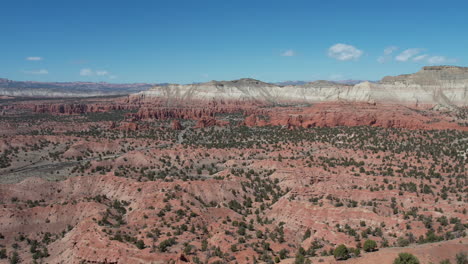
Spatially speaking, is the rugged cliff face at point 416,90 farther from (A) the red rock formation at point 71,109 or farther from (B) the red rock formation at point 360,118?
(B) the red rock formation at point 360,118

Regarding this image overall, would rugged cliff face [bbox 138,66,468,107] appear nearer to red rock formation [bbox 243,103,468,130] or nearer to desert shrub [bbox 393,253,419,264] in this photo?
red rock formation [bbox 243,103,468,130]

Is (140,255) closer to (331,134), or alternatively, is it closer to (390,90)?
(331,134)

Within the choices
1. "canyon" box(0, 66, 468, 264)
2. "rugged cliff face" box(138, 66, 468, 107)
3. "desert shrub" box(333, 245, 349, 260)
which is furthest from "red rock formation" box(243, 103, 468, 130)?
"desert shrub" box(333, 245, 349, 260)

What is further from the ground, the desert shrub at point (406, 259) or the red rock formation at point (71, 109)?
the red rock formation at point (71, 109)

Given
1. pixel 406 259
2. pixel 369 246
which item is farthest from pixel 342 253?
pixel 406 259

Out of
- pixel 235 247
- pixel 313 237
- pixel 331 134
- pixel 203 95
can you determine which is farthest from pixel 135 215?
pixel 203 95

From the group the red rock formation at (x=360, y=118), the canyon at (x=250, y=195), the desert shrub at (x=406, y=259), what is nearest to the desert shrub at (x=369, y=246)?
the canyon at (x=250, y=195)

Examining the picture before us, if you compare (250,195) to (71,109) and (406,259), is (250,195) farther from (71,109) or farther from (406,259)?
(71,109)

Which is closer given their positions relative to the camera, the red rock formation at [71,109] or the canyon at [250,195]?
the canyon at [250,195]

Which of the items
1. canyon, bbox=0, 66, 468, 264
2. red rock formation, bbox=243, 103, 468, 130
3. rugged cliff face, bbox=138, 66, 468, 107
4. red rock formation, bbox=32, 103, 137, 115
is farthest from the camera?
red rock formation, bbox=32, 103, 137, 115

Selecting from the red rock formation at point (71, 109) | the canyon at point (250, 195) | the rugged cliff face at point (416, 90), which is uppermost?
the rugged cliff face at point (416, 90)

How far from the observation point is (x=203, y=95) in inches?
7195

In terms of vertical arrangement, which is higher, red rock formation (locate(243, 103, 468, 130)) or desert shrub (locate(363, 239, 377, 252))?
red rock formation (locate(243, 103, 468, 130))

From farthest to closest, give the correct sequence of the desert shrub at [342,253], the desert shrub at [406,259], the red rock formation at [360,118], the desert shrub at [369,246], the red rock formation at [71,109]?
the red rock formation at [71,109] < the red rock formation at [360,118] < the desert shrub at [369,246] < the desert shrub at [342,253] < the desert shrub at [406,259]
